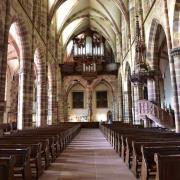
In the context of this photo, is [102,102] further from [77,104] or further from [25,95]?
[25,95]

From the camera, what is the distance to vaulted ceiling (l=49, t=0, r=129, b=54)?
89.0 feet

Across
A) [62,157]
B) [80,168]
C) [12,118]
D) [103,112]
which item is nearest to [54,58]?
[12,118]

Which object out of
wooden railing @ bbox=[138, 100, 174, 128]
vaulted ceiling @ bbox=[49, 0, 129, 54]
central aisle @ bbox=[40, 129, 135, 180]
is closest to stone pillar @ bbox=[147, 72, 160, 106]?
wooden railing @ bbox=[138, 100, 174, 128]

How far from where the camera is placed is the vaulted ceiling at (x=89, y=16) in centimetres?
2714

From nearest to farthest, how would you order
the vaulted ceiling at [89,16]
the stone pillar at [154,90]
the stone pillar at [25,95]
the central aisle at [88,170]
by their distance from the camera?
the central aisle at [88,170], the stone pillar at [25,95], the stone pillar at [154,90], the vaulted ceiling at [89,16]

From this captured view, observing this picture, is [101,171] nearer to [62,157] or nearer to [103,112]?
[62,157]

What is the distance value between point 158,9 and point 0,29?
938cm

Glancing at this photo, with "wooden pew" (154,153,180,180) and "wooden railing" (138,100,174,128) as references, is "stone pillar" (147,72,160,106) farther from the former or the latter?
"wooden pew" (154,153,180,180)

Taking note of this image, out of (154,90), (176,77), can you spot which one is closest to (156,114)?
(154,90)

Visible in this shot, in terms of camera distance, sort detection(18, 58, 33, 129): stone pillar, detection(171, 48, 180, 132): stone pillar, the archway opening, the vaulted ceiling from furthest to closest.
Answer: the archway opening
the vaulted ceiling
detection(18, 58, 33, 129): stone pillar
detection(171, 48, 180, 132): stone pillar

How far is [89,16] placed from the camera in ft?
103

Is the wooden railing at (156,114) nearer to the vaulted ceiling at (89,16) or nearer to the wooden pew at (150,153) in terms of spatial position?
the wooden pew at (150,153)

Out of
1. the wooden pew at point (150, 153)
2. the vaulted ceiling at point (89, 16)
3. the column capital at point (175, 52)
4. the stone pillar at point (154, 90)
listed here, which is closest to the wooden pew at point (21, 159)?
the wooden pew at point (150, 153)

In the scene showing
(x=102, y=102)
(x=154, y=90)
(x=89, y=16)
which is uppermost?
(x=89, y=16)
